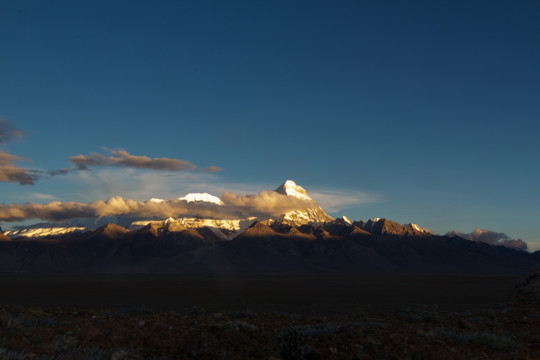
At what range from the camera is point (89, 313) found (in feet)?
55.0

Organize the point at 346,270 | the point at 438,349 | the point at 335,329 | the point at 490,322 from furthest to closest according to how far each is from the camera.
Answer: the point at 346,270, the point at 490,322, the point at 335,329, the point at 438,349

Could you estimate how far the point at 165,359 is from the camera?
859 centimetres

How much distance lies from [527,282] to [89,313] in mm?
24155

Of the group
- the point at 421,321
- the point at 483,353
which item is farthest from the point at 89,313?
the point at 483,353

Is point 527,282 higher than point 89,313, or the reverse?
point 527,282

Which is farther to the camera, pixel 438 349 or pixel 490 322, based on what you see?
pixel 490 322

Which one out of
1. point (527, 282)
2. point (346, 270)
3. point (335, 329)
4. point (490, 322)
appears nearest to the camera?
point (335, 329)

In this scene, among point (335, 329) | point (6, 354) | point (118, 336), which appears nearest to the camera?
point (6, 354)

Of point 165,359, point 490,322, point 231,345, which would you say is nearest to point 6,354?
point 165,359

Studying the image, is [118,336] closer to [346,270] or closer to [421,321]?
[421,321]

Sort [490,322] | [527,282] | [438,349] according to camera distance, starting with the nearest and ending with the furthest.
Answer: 1. [438,349]
2. [490,322]
3. [527,282]

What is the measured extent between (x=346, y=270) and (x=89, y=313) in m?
186

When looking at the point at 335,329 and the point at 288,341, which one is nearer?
the point at 288,341

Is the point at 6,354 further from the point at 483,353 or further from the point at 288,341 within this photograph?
the point at 483,353
